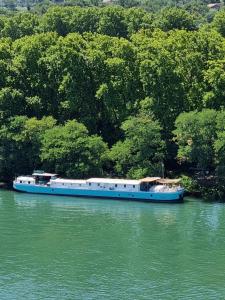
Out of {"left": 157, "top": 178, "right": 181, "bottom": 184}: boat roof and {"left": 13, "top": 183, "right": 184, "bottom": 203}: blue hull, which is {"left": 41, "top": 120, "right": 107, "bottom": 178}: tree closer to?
{"left": 13, "top": 183, "right": 184, "bottom": 203}: blue hull

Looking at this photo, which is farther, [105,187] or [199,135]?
[105,187]

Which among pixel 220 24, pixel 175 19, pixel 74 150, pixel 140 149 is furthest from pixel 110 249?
pixel 175 19

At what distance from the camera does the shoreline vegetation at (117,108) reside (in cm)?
6644

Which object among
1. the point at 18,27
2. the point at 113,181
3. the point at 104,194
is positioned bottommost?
the point at 104,194

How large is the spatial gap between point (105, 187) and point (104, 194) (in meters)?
0.70

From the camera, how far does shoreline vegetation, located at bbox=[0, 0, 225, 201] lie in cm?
6644

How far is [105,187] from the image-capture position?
65.9 metres

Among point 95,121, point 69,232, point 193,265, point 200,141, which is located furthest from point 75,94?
point 193,265

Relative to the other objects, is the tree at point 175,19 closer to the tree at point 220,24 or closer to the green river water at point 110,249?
the tree at point 220,24

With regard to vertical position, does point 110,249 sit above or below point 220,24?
below

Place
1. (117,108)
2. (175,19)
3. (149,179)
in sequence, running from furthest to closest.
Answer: (175,19), (117,108), (149,179)

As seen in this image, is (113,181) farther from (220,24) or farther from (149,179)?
(220,24)

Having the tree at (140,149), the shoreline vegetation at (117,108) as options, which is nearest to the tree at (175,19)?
the shoreline vegetation at (117,108)

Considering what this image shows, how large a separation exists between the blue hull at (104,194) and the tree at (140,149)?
2515 mm
